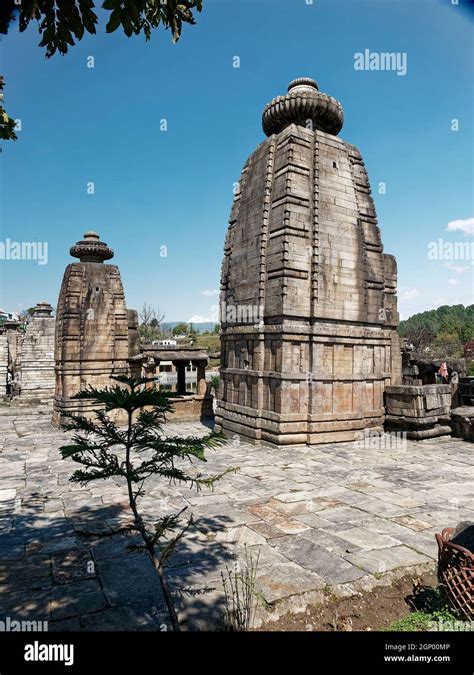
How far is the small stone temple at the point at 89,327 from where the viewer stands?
48.0 ft

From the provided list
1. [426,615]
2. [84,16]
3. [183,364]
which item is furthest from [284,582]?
[183,364]

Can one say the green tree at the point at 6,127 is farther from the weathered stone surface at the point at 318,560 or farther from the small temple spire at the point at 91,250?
the small temple spire at the point at 91,250

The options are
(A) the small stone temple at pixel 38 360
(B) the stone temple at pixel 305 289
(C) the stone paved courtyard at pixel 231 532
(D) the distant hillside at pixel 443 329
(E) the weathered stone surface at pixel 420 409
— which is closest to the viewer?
(C) the stone paved courtyard at pixel 231 532

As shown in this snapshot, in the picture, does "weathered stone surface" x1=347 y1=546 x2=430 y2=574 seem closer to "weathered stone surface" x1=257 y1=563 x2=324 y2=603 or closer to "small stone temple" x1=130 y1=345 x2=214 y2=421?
"weathered stone surface" x1=257 y1=563 x2=324 y2=603

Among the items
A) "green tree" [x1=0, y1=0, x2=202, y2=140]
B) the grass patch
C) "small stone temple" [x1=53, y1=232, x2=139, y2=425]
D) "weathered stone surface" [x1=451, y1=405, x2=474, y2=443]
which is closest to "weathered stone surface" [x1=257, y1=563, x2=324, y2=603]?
the grass patch

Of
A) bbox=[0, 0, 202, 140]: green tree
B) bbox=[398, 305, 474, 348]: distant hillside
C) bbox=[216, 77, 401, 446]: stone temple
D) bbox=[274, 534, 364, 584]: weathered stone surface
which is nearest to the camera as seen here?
bbox=[0, 0, 202, 140]: green tree

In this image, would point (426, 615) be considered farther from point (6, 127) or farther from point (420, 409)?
point (420, 409)

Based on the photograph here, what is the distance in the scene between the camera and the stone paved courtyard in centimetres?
389

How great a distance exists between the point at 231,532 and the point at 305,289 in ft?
24.1

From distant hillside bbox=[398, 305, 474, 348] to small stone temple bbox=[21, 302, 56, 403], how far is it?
39.6 metres

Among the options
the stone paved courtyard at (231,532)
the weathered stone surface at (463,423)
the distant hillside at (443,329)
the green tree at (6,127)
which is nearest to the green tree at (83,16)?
the green tree at (6,127)

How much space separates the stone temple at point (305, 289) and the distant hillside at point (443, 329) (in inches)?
1526

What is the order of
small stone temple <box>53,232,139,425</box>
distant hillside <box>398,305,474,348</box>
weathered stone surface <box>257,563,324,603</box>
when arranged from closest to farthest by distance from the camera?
weathered stone surface <box>257,563,324,603</box>
small stone temple <box>53,232,139,425</box>
distant hillside <box>398,305,474,348</box>

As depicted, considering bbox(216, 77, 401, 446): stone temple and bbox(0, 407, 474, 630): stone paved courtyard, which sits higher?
bbox(216, 77, 401, 446): stone temple
